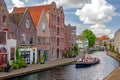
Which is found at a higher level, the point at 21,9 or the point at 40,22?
the point at 21,9

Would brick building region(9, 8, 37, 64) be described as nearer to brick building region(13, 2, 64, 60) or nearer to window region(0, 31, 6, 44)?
brick building region(13, 2, 64, 60)

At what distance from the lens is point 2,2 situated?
45.9m

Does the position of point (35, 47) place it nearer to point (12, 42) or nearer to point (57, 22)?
point (12, 42)

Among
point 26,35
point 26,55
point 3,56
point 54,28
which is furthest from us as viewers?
point 54,28

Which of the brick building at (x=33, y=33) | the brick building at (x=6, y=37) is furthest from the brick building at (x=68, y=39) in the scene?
the brick building at (x=6, y=37)

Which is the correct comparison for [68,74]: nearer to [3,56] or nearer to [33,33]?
[3,56]

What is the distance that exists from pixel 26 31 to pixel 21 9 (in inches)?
832

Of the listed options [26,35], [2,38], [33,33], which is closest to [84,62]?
[33,33]

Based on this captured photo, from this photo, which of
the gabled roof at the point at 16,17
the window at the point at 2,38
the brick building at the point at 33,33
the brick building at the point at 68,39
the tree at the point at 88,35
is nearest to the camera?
the window at the point at 2,38

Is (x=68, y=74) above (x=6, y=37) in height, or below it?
below

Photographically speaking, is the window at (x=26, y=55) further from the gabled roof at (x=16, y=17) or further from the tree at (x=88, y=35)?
the tree at (x=88, y=35)

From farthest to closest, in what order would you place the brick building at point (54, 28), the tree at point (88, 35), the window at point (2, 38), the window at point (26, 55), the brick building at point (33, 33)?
the tree at point (88, 35)
the brick building at point (54, 28)
the window at point (26, 55)
the brick building at point (33, 33)
the window at point (2, 38)

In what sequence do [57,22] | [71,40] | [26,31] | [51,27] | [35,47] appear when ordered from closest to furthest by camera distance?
[26,31]
[35,47]
[51,27]
[57,22]
[71,40]

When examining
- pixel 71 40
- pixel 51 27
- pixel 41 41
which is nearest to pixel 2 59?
pixel 41 41
